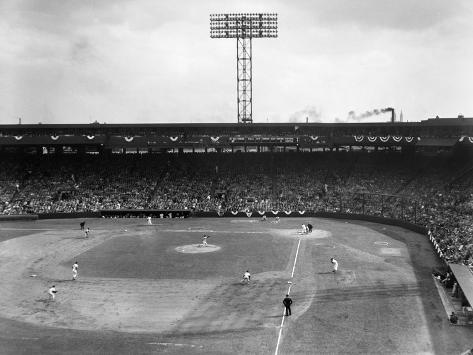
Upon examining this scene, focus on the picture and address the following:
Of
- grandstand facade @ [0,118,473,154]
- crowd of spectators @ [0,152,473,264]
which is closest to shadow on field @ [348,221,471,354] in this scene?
crowd of spectators @ [0,152,473,264]

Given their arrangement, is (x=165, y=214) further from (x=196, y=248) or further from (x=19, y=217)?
(x=196, y=248)

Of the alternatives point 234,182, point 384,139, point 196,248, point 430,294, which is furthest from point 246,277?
point 384,139

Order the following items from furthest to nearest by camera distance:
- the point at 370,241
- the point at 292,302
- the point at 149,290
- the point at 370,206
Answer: the point at 370,206 < the point at 370,241 < the point at 149,290 < the point at 292,302

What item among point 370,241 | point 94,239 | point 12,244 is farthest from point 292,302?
point 12,244

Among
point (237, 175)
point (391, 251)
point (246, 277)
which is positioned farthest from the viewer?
point (237, 175)

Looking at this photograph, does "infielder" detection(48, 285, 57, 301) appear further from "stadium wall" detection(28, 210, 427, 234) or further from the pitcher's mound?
"stadium wall" detection(28, 210, 427, 234)

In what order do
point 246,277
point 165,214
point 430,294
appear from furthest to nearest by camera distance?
point 165,214 → point 246,277 → point 430,294

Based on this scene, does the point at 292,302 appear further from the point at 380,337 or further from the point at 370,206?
the point at 370,206
